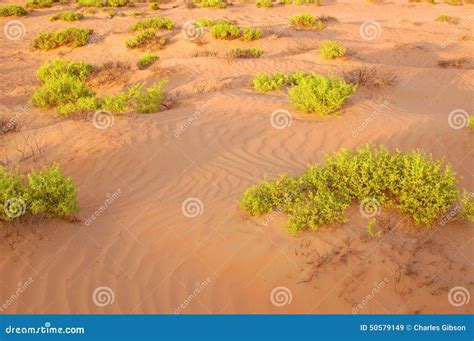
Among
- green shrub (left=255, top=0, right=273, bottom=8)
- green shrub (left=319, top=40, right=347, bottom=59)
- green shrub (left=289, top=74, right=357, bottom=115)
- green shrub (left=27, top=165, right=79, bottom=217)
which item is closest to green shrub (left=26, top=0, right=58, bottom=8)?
green shrub (left=255, top=0, right=273, bottom=8)

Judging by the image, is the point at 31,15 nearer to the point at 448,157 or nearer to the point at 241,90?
the point at 241,90

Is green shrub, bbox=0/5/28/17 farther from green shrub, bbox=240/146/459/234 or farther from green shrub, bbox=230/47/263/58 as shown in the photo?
green shrub, bbox=240/146/459/234

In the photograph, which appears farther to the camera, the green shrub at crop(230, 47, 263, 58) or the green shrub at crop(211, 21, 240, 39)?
the green shrub at crop(211, 21, 240, 39)

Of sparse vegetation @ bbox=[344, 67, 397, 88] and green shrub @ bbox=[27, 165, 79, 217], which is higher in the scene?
green shrub @ bbox=[27, 165, 79, 217]

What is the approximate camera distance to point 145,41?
592 inches

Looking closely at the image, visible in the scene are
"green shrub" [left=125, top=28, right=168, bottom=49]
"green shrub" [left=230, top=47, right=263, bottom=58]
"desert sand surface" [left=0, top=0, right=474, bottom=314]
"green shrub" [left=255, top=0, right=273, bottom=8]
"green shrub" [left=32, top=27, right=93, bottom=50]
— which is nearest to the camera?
"desert sand surface" [left=0, top=0, right=474, bottom=314]

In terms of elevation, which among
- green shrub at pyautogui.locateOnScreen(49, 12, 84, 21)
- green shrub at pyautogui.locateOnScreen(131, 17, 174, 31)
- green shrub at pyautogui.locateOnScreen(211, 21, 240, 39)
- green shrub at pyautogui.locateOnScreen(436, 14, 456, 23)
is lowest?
green shrub at pyautogui.locateOnScreen(436, 14, 456, 23)

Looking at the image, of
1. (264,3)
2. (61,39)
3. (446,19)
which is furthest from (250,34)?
(446,19)

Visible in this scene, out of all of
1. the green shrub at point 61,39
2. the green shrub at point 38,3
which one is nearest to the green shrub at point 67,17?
the green shrub at point 38,3

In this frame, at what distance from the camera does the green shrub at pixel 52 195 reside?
4.92m

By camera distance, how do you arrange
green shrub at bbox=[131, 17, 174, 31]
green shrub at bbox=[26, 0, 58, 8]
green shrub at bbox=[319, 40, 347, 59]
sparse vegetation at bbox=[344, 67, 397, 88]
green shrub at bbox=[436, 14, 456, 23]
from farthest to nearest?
green shrub at bbox=[26, 0, 58, 8] → green shrub at bbox=[436, 14, 456, 23] → green shrub at bbox=[131, 17, 174, 31] → green shrub at bbox=[319, 40, 347, 59] → sparse vegetation at bbox=[344, 67, 397, 88]

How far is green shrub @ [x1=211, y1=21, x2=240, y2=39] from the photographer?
14.7 metres

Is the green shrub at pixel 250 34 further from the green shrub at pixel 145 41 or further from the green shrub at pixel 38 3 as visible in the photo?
the green shrub at pixel 38 3

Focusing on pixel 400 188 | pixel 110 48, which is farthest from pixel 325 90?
pixel 110 48
